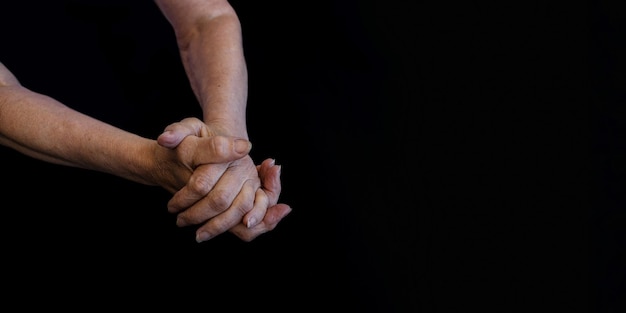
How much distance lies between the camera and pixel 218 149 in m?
0.96

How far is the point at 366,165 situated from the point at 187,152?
1.57 feet

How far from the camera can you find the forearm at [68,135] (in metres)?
1.11

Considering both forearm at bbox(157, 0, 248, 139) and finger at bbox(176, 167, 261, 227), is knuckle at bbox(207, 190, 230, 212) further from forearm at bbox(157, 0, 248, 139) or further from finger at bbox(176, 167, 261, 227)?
forearm at bbox(157, 0, 248, 139)

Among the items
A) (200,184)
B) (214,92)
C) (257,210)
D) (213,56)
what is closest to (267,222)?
(257,210)

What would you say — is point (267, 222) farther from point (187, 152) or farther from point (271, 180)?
point (187, 152)

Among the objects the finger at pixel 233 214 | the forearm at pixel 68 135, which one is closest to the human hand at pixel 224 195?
the finger at pixel 233 214

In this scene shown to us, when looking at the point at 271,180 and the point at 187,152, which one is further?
the point at 271,180

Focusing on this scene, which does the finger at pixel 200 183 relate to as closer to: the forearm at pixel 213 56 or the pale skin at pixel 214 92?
the pale skin at pixel 214 92

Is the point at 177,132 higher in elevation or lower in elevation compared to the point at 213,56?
lower

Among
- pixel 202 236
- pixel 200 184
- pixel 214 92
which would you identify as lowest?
pixel 202 236

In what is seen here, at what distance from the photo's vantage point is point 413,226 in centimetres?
128

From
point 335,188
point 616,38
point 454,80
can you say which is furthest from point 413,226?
point 616,38

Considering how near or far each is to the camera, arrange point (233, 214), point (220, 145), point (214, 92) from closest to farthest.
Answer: point (220, 145) → point (233, 214) → point (214, 92)

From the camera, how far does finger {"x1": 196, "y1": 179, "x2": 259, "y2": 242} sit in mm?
1077
